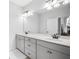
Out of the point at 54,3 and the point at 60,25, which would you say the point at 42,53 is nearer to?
the point at 60,25

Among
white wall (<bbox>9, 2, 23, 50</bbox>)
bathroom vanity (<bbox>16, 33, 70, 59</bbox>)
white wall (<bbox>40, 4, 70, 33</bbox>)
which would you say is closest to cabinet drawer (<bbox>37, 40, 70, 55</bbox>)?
bathroom vanity (<bbox>16, 33, 70, 59</bbox>)

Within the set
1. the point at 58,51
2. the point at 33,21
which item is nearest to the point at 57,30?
the point at 58,51

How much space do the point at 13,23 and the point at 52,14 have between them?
2.04 meters

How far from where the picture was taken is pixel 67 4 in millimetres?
A: 1843

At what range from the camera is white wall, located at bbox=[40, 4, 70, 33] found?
6.17 feet

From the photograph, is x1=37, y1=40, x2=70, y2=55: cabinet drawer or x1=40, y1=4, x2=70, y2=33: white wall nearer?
x1=37, y1=40, x2=70, y2=55: cabinet drawer

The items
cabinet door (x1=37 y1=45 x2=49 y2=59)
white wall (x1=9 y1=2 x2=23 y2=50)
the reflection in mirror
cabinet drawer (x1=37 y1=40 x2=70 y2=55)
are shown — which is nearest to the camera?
cabinet drawer (x1=37 y1=40 x2=70 y2=55)

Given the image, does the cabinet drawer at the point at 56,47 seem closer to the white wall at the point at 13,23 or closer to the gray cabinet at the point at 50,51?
the gray cabinet at the point at 50,51

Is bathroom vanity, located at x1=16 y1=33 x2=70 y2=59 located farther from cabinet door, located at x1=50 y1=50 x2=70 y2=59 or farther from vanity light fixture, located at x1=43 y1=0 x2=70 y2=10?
vanity light fixture, located at x1=43 y1=0 x2=70 y2=10

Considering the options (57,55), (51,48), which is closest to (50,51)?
(51,48)

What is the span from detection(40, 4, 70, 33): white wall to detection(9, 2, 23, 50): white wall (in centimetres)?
138

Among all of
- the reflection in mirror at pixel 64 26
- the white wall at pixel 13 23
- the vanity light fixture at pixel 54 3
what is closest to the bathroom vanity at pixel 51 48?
the reflection in mirror at pixel 64 26

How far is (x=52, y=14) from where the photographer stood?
2277 mm

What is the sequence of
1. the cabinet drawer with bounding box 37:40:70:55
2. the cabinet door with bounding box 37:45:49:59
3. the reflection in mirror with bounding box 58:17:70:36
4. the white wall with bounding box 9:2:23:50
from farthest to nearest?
1. the white wall with bounding box 9:2:23:50
2. the reflection in mirror with bounding box 58:17:70:36
3. the cabinet door with bounding box 37:45:49:59
4. the cabinet drawer with bounding box 37:40:70:55
